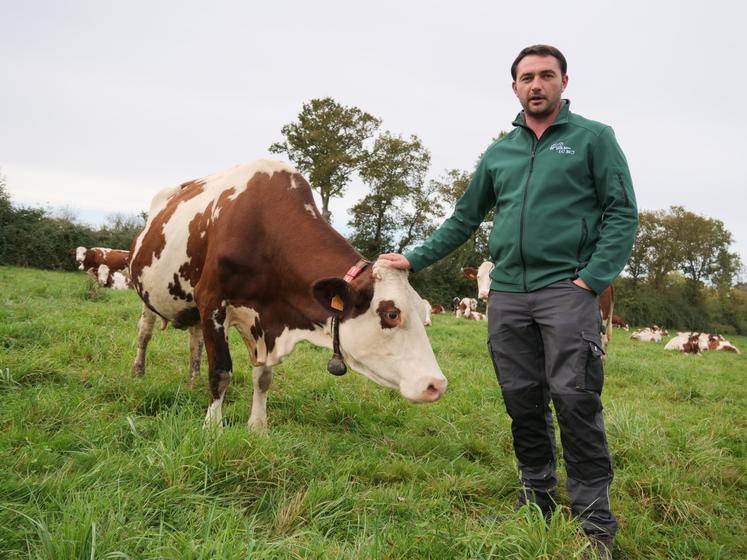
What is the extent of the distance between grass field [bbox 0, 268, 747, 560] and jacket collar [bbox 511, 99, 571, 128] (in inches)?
79.4

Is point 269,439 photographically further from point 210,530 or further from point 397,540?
point 397,540

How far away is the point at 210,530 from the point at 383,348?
4.76 feet

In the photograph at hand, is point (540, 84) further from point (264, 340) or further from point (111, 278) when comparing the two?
point (111, 278)

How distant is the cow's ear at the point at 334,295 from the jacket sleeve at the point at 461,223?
474mm

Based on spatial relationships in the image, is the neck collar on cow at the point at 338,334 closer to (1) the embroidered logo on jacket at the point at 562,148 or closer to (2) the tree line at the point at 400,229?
(1) the embroidered logo on jacket at the point at 562,148

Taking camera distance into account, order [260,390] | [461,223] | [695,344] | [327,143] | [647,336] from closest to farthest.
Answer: [461,223] < [260,390] < [695,344] < [647,336] < [327,143]

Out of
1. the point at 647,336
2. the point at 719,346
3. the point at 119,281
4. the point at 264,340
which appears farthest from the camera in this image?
the point at 647,336

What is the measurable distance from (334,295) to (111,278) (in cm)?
2027

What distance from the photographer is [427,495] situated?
124 inches

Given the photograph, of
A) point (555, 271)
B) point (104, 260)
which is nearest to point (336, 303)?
point (555, 271)

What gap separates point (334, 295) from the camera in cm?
335

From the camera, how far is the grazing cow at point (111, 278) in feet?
67.5

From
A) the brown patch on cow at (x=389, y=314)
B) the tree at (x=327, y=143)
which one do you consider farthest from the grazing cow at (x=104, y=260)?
the brown patch on cow at (x=389, y=314)

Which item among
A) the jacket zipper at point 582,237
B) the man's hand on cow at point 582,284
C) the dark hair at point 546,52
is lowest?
the man's hand on cow at point 582,284
